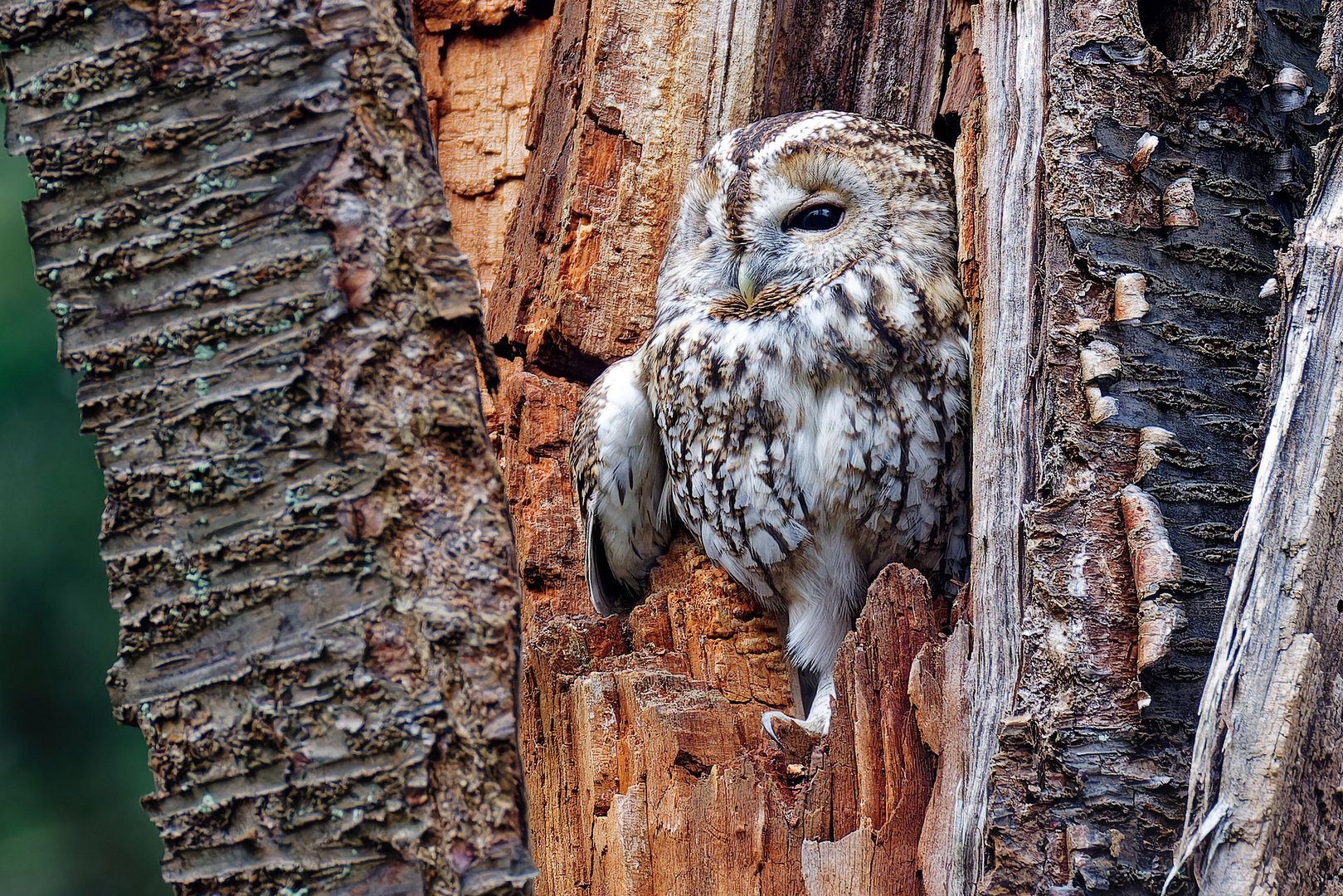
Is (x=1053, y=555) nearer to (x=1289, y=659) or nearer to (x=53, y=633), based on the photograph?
(x=1289, y=659)

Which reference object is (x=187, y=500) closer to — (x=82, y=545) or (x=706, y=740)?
(x=706, y=740)

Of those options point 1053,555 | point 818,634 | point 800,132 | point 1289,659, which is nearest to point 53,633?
point 818,634

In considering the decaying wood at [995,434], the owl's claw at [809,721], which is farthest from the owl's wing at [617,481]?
the decaying wood at [995,434]

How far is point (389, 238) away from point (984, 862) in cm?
110

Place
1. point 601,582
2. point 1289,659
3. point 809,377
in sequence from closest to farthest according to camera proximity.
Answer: point 1289,659, point 809,377, point 601,582

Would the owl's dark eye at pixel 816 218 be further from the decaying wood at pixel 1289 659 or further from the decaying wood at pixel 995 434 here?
the decaying wood at pixel 1289 659

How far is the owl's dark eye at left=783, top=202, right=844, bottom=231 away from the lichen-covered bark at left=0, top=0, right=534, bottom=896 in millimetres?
1240

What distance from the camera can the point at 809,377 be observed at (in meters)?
2.03

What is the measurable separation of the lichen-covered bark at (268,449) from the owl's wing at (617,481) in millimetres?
1268

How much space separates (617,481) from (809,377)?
0.51m

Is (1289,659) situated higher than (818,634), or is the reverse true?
(1289,659)

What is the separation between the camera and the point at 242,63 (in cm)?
100

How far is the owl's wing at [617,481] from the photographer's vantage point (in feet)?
7.51

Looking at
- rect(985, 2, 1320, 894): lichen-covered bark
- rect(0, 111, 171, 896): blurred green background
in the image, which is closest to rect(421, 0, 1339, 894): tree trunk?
rect(985, 2, 1320, 894): lichen-covered bark
